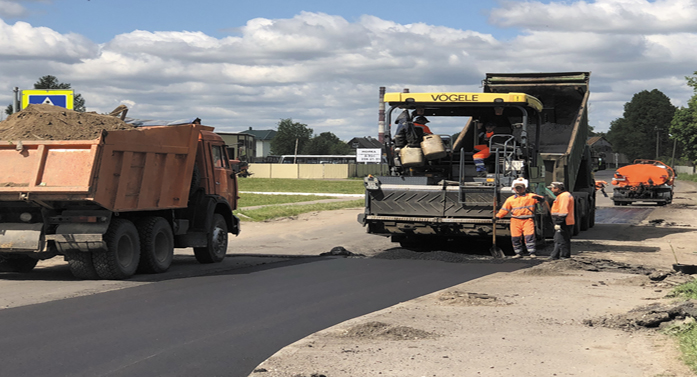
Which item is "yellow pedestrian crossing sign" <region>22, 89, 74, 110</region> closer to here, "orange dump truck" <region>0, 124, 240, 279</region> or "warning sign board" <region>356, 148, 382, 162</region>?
"orange dump truck" <region>0, 124, 240, 279</region>

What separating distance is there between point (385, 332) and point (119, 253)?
16.9ft

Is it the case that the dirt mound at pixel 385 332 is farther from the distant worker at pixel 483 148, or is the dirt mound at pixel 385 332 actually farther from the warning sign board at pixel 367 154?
the warning sign board at pixel 367 154

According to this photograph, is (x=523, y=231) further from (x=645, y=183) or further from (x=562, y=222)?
(x=645, y=183)

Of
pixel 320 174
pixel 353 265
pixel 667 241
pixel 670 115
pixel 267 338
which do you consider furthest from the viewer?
pixel 670 115

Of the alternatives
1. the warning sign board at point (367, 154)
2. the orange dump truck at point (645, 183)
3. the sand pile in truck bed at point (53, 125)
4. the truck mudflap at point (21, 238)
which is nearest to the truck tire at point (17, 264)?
the truck mudflap at point (21, 238)

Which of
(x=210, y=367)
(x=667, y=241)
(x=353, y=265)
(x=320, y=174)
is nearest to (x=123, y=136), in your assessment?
(x=353, y=265)

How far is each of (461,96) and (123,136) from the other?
6163mm

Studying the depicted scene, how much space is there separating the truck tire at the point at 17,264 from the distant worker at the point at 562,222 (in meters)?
8.35

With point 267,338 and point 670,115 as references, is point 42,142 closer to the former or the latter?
point 267,338

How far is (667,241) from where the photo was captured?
17.8 metres

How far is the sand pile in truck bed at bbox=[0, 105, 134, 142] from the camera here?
10.5 meters

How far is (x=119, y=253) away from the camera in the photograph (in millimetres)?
10992

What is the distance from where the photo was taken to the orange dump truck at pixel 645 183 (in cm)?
3228

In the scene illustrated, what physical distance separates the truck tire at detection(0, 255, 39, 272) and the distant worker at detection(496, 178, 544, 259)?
7.34 m
